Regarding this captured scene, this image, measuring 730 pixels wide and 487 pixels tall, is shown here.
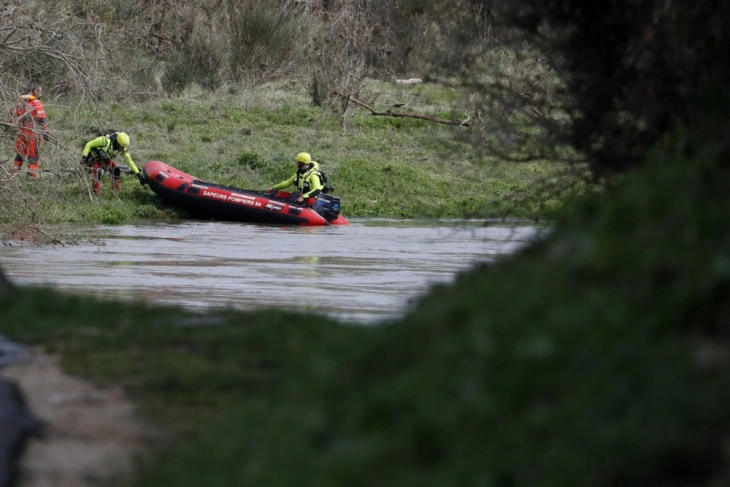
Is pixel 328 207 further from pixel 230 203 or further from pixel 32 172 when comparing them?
pixel 32 172

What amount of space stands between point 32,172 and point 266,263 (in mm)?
3491

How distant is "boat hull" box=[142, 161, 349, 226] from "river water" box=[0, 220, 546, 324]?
40 centimetres

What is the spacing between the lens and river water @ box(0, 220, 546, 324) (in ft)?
46.0

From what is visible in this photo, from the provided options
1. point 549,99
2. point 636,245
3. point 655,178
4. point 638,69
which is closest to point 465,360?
point 636,245

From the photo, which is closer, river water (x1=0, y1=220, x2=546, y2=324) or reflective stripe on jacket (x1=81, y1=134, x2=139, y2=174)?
river water (x1=0, y1=220, x2=546, y2=324)

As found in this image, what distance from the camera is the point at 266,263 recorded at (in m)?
18.9

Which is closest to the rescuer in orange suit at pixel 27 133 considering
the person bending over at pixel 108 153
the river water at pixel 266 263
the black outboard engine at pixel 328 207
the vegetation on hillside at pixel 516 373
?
the river water at pixel 266 263

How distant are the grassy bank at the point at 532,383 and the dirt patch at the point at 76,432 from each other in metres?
0.13

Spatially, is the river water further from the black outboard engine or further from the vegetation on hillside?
the vegetation on hillside

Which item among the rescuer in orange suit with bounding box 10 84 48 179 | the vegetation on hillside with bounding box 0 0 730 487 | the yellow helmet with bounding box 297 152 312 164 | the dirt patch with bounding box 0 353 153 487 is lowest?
the yellow helmet with bounding box 297 152 312 164

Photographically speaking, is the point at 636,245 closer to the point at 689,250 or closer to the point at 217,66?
the point at 689,250

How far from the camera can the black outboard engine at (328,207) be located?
26391mm

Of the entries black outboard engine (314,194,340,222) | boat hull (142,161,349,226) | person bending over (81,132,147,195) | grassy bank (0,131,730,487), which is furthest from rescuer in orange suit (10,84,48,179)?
grassy bank (0,131,730,487)

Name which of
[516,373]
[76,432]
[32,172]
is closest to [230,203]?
[32,172]
